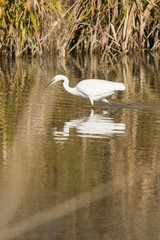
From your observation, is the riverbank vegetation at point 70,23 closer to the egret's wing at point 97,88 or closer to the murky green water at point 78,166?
the murky green water at point 78,166

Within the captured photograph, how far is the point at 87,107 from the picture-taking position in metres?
8.97

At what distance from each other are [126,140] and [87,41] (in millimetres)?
13322

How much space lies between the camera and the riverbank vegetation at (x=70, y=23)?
639 inches

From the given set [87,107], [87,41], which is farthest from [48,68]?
[87,107]

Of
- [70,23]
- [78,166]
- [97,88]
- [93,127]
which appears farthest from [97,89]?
[70,23]

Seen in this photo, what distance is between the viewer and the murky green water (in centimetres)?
376

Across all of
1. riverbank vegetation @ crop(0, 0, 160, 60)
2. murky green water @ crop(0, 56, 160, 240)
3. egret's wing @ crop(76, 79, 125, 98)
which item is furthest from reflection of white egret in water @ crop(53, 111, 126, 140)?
riverbank vegetation @ crop(0, 0, 160, 60)

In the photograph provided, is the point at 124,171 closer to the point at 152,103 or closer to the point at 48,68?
the point at 152,103

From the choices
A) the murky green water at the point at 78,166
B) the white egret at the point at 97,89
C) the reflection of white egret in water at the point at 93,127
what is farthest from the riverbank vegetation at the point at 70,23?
the reflection of white egret in water at the point at 93,127

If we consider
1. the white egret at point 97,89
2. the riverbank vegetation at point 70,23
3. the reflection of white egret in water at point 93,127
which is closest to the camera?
the reflection of white egret in water at point 93,127

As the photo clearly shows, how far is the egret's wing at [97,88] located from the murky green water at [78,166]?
0.25m

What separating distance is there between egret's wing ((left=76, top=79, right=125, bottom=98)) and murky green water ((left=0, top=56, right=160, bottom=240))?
25 centimetres

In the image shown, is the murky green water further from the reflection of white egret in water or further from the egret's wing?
the egret's wing

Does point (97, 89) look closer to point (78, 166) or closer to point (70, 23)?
point (78, 166)
